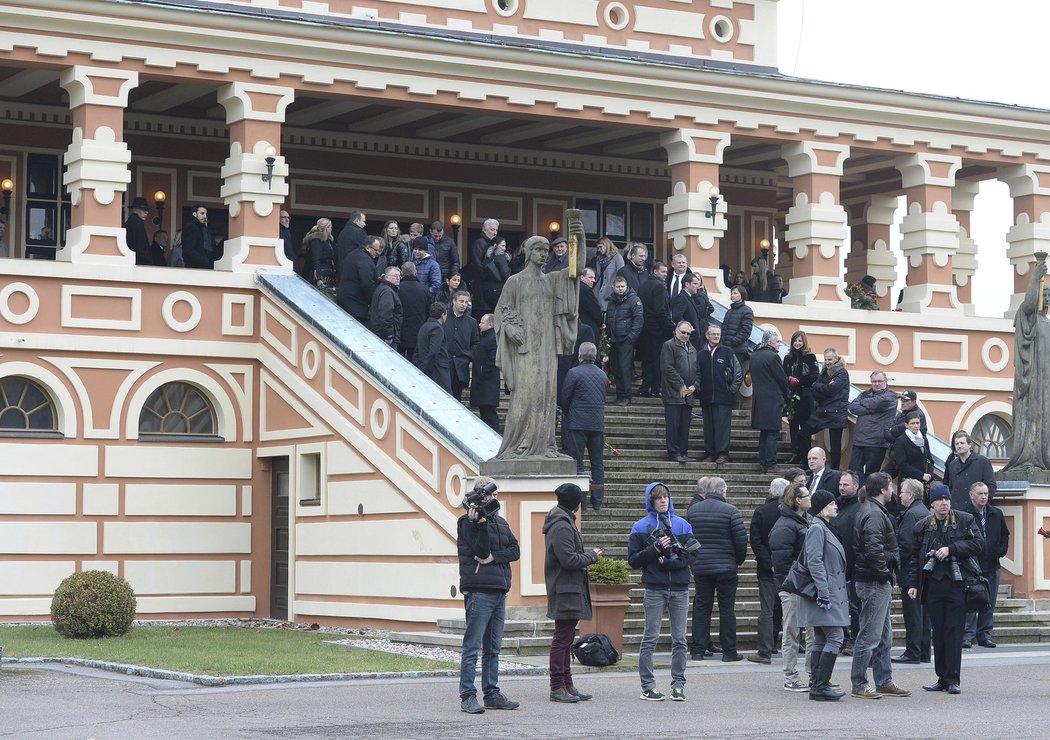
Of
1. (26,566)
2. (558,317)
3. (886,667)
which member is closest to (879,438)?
(558,317)

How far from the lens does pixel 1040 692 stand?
15953mm

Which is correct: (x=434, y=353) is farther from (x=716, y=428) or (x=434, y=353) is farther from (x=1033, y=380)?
(x=1033, y=380)

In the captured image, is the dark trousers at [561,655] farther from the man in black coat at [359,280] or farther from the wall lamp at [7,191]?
the wall lamp at [7,191]

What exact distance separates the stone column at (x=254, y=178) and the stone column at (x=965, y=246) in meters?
13.0

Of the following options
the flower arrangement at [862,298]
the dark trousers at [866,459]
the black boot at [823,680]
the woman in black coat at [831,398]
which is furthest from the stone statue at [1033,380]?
the black boot at [823,680]

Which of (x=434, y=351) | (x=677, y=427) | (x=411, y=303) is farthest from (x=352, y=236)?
(x=677, y=427)

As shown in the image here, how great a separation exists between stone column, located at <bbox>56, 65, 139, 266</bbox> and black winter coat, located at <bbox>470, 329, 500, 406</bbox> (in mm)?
4856

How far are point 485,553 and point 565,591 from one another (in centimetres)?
79

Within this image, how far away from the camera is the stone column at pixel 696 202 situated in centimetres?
2728

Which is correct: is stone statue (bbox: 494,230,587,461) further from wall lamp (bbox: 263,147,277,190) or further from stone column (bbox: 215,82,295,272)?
wall lamp (bbox: 263,147,277,190)

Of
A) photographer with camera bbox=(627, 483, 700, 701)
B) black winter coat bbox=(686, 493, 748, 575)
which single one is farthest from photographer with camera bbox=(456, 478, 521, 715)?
black winter coat bbox=(686, 493, 748, 575)

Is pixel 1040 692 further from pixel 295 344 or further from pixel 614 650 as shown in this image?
pixel 295 344

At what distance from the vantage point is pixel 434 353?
22.0 meters

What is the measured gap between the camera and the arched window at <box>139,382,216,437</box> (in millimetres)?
23781
